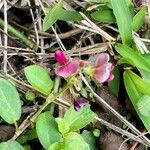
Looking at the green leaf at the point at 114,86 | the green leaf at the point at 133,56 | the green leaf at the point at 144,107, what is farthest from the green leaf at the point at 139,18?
the green leaf at the point at 144,107

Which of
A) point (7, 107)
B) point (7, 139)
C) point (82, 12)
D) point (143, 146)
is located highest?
point (82, 12)

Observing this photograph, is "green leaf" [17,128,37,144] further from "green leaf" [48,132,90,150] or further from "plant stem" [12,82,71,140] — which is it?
"green leaf" [48,132,90,150]

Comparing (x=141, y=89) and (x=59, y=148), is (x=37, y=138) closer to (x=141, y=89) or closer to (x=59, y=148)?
(x=59, y=148)

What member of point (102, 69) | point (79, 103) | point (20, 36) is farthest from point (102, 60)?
point (20, 36)

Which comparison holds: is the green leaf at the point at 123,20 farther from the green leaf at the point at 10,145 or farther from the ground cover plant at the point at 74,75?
the green leaf at the point at 10,145

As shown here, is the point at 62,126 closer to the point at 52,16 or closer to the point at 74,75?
the point at 74,75

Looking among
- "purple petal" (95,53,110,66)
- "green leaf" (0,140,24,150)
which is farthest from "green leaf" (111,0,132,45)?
"green leaf" (0,140,24,150)

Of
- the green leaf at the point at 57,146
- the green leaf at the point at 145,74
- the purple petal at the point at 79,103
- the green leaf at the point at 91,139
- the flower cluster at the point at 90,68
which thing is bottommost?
the green leaf at the point at 91,139

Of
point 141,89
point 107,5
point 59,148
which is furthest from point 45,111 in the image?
point 107,5
